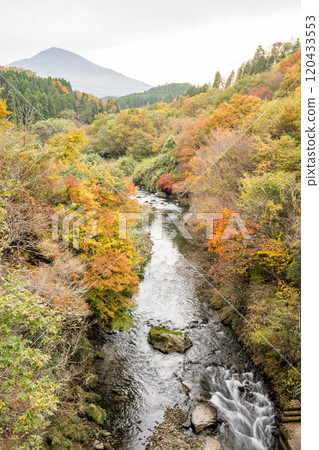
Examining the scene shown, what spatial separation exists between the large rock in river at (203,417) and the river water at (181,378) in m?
0.30

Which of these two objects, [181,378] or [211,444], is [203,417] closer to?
[211,444]

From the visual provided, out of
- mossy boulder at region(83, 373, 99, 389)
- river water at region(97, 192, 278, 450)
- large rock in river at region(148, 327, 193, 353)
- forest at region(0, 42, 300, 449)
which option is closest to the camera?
forest at region(0, 42, 300, 449)

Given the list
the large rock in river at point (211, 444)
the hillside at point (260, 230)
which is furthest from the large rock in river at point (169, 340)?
the large rock in river at point (211, 444)

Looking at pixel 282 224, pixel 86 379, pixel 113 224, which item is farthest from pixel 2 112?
pixel 282 224

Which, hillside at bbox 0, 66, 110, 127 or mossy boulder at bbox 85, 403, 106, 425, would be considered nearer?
mossy boulder at bbox 85, 403, 106, 425

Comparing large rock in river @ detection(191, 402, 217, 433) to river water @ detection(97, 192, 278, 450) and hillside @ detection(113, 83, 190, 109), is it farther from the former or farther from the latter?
hillside @ detection(113, 83, 190, 109)

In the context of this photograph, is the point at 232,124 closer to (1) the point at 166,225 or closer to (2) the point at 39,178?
(1) the point at 166,225

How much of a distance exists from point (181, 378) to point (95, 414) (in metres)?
3.48

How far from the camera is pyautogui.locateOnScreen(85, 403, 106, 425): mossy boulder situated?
321 inches

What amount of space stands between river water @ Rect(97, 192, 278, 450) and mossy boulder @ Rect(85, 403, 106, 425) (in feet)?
0.98

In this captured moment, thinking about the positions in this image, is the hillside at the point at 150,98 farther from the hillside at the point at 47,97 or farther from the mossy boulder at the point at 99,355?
the mossy boulder at the point at 99,355

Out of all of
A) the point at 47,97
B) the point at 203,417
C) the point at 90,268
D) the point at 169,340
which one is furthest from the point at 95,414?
the point at 47,97

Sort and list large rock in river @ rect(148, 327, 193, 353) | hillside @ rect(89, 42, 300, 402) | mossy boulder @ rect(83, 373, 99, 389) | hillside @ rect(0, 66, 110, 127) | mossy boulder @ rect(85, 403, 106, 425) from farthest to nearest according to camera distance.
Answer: hillside @ rect(0, 66, 110, 127)
large rock in river @ rect(148, 327, 193, 353)
mossy boulder @ rect(83, 373, 99, 389)
hillside @ rect(89, 42, 300, 402)
mossy boulder @ rect(85, 403, 106, 425)

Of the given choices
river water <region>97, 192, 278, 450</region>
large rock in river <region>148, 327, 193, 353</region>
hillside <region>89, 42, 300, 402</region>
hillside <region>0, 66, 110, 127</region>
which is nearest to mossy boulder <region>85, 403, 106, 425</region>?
river water <region>97, 192, 278, 450</region>
